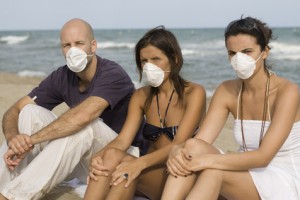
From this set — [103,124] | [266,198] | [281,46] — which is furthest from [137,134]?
[281,46]

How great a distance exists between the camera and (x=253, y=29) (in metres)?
3.18

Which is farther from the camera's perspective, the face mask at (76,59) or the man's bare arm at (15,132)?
the face mask at (76,59)

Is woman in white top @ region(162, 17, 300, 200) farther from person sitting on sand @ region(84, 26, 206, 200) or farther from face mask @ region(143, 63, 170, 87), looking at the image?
face mask @ region(143, 63, 170, 87)

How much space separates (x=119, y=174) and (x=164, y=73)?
88 centimetres

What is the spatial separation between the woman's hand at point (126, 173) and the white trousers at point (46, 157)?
48 centimetres

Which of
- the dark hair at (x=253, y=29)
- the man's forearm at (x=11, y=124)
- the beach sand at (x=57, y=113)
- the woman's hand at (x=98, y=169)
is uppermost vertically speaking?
the dark hair at (x=253, y=29)

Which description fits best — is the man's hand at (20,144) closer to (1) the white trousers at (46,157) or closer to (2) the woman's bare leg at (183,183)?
(1) the white trousers at (46,157)

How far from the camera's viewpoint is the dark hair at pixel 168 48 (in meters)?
3.68

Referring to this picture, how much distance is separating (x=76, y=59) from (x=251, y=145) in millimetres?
1567

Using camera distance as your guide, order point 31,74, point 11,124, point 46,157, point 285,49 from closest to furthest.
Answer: point 46,157
point 11,124
point 31,74
point 285,49

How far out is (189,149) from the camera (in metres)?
3.07

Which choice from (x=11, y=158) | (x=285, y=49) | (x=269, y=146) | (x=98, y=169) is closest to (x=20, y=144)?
(x=11, y=158)

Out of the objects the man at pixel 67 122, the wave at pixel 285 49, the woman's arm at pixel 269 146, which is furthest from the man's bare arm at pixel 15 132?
the wave at pixel 285 49

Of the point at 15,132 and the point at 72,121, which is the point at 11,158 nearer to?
the point at 15,132
